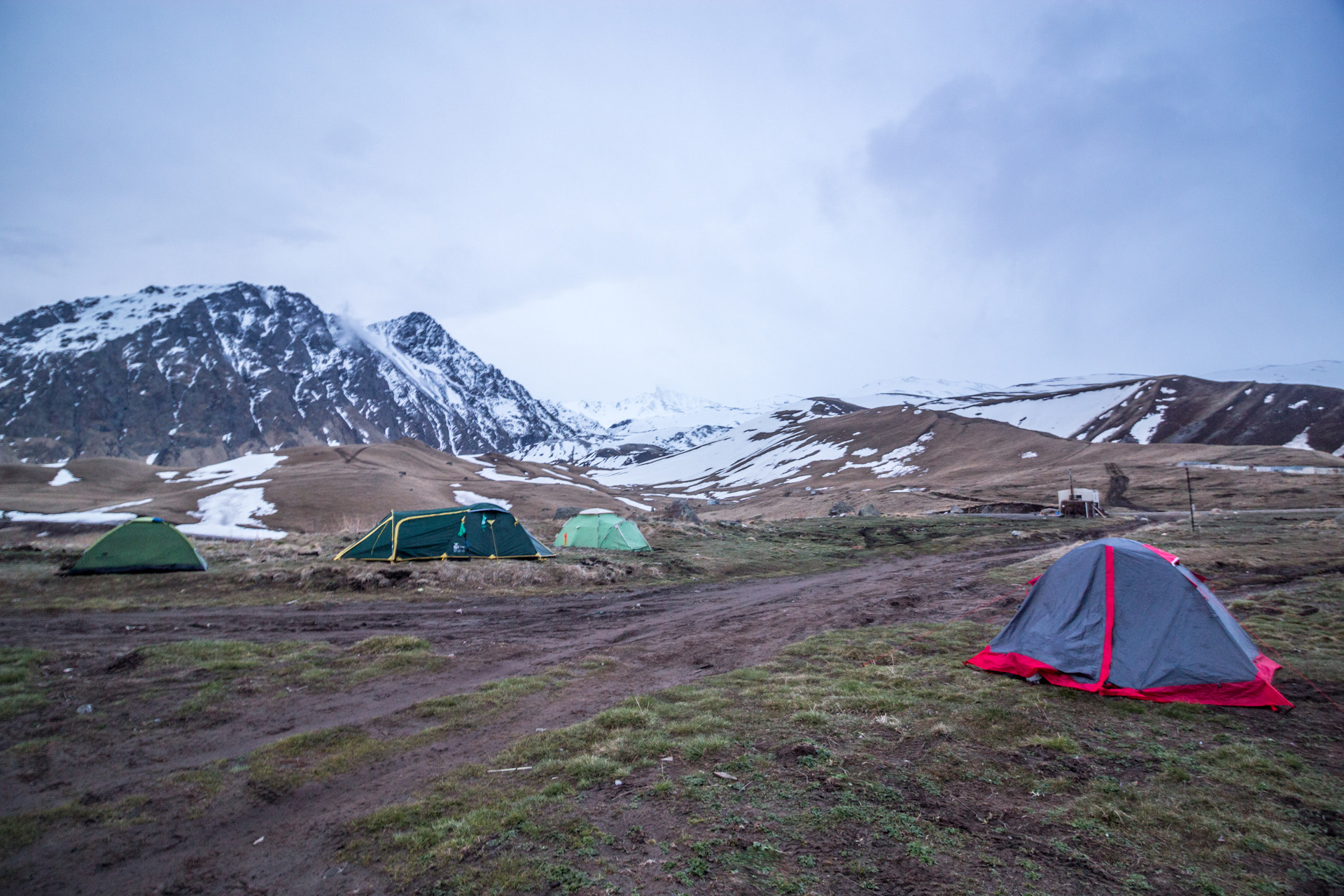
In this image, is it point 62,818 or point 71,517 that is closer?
point 62,818

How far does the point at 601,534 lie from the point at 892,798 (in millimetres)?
24849

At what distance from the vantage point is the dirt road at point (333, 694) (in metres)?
5.18

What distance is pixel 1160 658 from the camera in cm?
921

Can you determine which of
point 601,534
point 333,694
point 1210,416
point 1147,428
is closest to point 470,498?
point 601,534

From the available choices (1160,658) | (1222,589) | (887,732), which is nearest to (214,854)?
(887,732)

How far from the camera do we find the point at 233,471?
59688 mm

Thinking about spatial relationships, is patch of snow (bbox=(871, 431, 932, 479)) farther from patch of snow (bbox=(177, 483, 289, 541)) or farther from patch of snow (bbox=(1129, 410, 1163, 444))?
patch of snow (bbox=(177, 483, 289, 541))

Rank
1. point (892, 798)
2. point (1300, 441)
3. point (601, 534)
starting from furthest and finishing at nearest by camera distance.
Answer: point (1300, 441)
point (601, 534)
point (892, 798)

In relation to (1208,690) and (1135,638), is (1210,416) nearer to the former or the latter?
(1135,638)

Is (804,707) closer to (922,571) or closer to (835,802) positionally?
(835,802)

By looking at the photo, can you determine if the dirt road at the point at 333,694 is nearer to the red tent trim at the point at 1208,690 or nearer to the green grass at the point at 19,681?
the green grass at the point at 19,681

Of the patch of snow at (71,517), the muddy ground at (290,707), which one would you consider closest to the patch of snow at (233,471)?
the patch of snow at (71,517)

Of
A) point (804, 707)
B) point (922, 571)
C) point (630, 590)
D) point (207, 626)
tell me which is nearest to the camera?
point (804, 707)

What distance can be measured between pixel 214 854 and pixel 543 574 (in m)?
17.0
